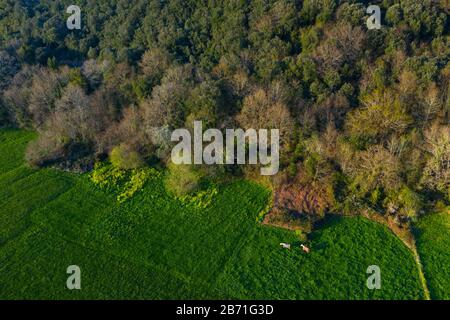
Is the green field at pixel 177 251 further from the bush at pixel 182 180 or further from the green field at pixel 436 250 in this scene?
Answer: the bush at pixel 182 180

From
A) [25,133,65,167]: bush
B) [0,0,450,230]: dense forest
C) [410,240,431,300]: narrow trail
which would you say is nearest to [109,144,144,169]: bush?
[0,0,450,230]: dense forest

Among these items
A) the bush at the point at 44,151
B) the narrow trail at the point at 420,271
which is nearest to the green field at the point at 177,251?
the narrow trail at the point at 420,271

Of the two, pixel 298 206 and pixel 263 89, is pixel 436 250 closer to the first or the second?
pixel 298 206

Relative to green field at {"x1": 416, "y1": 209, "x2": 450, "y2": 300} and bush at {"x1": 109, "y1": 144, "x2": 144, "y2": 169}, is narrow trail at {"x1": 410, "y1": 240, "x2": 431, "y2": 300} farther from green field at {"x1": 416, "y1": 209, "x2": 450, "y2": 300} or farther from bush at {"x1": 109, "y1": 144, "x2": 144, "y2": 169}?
bush at {"x1": 109, "y1": 144, "x2": 144, "y2": 169}

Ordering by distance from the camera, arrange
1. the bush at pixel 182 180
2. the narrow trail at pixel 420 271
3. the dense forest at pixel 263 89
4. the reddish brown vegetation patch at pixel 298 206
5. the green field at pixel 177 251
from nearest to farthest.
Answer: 1. the narrow trail at pixel 420 271
2. the green field at pixel 177 251
3. the reddish brown vegetation patch at pixel 298 206
4. the dense forest at pixel 263 89
5. the bush at pixel 182 180

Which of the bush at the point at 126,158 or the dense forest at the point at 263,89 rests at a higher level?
the dense forest at the point at 263,89

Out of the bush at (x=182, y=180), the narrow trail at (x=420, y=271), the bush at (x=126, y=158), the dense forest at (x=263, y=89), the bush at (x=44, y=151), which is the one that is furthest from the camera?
the bush at (x=44, y=151)
